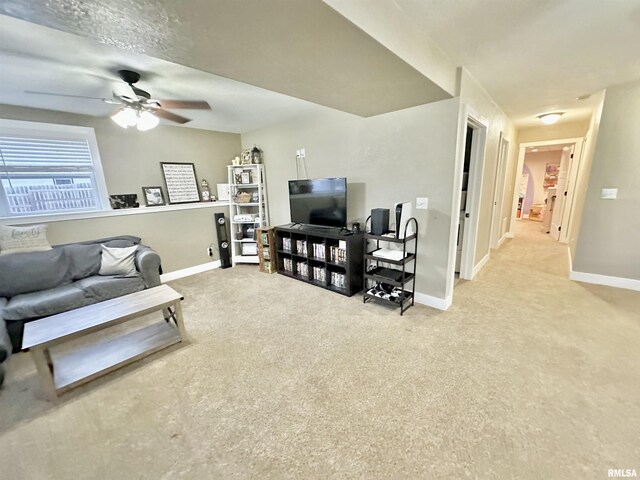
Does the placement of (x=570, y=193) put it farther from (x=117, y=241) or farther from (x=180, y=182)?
(x=117, y=241)

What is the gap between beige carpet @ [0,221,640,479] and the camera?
4.18 feet

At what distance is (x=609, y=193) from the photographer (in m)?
3.11

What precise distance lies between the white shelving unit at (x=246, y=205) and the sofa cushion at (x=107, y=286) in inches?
68.5

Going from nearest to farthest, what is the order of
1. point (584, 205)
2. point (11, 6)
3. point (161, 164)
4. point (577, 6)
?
point (11, 6) < point (577, 6) < point (584, 205) < point (161, 164)

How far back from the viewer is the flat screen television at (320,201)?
318 cm

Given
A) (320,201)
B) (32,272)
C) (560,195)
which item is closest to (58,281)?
(32,272)

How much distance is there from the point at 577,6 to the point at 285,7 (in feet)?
5.86

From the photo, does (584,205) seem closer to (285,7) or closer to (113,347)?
(285,7)

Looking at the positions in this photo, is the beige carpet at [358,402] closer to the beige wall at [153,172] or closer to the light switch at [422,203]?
the light switch at [422,203]

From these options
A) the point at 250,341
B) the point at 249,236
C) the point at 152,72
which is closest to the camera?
the point at 152,72

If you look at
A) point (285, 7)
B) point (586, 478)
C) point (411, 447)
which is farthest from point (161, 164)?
point (586, 478)

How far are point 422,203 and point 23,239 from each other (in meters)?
4.26

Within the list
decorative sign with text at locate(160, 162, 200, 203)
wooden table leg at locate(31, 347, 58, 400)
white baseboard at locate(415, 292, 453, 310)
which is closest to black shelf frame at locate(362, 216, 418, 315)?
white baseboard at locate(415, 292, 453, 310)

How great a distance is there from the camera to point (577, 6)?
59.4 inches
